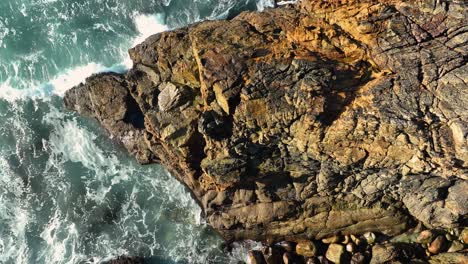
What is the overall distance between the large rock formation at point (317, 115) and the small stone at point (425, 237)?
0.62m

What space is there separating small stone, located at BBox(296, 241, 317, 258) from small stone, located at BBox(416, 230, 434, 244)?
7583 mm

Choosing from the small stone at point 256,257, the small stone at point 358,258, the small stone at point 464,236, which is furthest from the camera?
the small stone at point 256,257

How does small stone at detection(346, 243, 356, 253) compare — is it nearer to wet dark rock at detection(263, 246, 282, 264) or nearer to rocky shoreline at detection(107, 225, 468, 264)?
→ rocky shoreline at detection(107, 225, 468, 264)

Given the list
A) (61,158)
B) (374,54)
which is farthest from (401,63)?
(61,158)

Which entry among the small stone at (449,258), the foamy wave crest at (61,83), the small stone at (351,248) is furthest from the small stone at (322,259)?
the foamy wave crest at (61,83)

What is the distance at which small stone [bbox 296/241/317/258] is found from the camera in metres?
36.1

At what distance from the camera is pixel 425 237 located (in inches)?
1352

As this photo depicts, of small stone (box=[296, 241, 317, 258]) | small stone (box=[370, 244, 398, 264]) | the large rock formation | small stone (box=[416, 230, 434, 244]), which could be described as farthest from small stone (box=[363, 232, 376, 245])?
small stone (box=[296, 241, 317, 258])

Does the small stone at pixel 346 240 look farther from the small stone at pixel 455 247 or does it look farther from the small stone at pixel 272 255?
the small stone at pixel 455 247

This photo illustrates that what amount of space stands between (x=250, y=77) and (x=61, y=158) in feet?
65.1

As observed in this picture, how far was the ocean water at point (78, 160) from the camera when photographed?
39000mm

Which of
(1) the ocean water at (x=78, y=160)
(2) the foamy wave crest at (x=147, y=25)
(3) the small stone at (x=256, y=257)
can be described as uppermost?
(2) the foamy wave crest at (x=147, y=25)

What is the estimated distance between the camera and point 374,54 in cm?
3116

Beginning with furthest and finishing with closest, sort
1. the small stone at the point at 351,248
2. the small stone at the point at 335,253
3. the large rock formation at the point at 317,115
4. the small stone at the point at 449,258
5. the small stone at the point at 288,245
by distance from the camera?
the small stone at the point at 288,245 < the small stone at the point at 351,248 < the small stone at the point at 335,253 < the small stone at the point at 449,258 < the large rock formation at the point at 317,115
